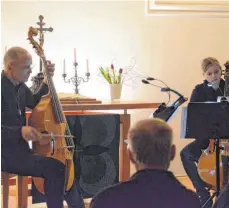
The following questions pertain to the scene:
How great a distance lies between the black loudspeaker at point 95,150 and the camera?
115 inches

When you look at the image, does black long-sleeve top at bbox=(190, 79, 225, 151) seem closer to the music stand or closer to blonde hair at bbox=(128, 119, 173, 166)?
the music stand

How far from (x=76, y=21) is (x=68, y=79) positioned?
0.49m

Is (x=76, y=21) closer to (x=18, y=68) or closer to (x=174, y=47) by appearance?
(x=174, y=47)

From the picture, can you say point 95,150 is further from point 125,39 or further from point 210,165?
point 125,39

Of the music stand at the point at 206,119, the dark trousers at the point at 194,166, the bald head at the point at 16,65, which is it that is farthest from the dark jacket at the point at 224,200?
the dark trousers at the point at 194,166

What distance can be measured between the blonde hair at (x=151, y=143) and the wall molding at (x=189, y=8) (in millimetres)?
2646

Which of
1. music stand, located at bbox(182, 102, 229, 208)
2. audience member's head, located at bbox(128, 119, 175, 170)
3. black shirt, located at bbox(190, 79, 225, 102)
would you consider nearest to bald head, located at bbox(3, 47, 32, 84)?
music stand, located at bbox(182, 102, 229, 208)

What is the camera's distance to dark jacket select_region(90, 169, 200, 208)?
126 cm

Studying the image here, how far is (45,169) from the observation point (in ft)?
7.49

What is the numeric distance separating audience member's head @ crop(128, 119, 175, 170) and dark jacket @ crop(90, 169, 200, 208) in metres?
0.05

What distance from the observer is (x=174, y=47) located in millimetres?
3963

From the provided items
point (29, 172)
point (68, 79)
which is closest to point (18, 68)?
point (29, 172)

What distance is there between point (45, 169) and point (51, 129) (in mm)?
246

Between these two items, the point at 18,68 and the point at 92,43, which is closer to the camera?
the point at 18,68
